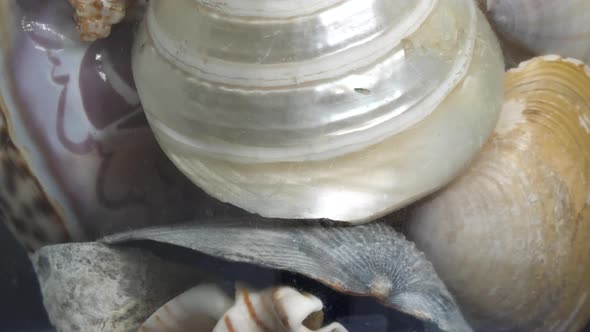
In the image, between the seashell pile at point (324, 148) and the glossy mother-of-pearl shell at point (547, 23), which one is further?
the glossy mother-of-pearl shell at point (547, 23)

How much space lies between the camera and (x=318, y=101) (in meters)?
0.42

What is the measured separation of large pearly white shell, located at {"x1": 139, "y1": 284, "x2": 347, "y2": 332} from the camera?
16.3 inches

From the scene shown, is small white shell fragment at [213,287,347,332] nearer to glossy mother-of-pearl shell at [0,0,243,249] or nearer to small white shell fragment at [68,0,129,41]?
glossy mother-of-pearl shell at [0,0,243,249]

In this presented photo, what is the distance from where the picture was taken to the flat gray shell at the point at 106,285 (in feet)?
1.71

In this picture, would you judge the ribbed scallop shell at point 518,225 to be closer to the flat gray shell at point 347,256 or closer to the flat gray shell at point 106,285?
the flat gray shell at point 347,256

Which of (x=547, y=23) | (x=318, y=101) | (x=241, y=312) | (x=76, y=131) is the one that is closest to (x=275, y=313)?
(x=241, y=312)

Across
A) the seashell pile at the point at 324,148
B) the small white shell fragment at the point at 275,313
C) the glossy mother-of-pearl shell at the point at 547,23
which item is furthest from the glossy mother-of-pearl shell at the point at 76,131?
the glossy mother-of-pearl shell at the point at 547,23

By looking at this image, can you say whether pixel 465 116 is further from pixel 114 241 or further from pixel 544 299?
pixel 114 241

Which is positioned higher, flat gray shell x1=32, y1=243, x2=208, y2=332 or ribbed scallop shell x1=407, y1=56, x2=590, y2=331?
ribbed scallop shell x1=407, y1=56, x2=590, y2=331

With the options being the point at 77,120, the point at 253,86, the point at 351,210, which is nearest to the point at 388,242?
the point at 351,210

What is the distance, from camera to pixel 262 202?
0.45 metres

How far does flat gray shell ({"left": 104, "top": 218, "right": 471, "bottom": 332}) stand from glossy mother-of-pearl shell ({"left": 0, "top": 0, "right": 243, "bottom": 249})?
7cm

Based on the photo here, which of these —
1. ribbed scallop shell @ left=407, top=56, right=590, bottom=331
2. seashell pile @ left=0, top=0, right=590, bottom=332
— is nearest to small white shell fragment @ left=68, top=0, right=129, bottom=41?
seashell pile @ left=0, top=0, right=590, bottom=332

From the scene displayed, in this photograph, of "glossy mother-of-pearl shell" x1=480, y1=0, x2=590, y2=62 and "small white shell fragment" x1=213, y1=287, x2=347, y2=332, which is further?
"glossy mother-of-pearl shell" x1=480, y1=0, x2=590, y2=62
